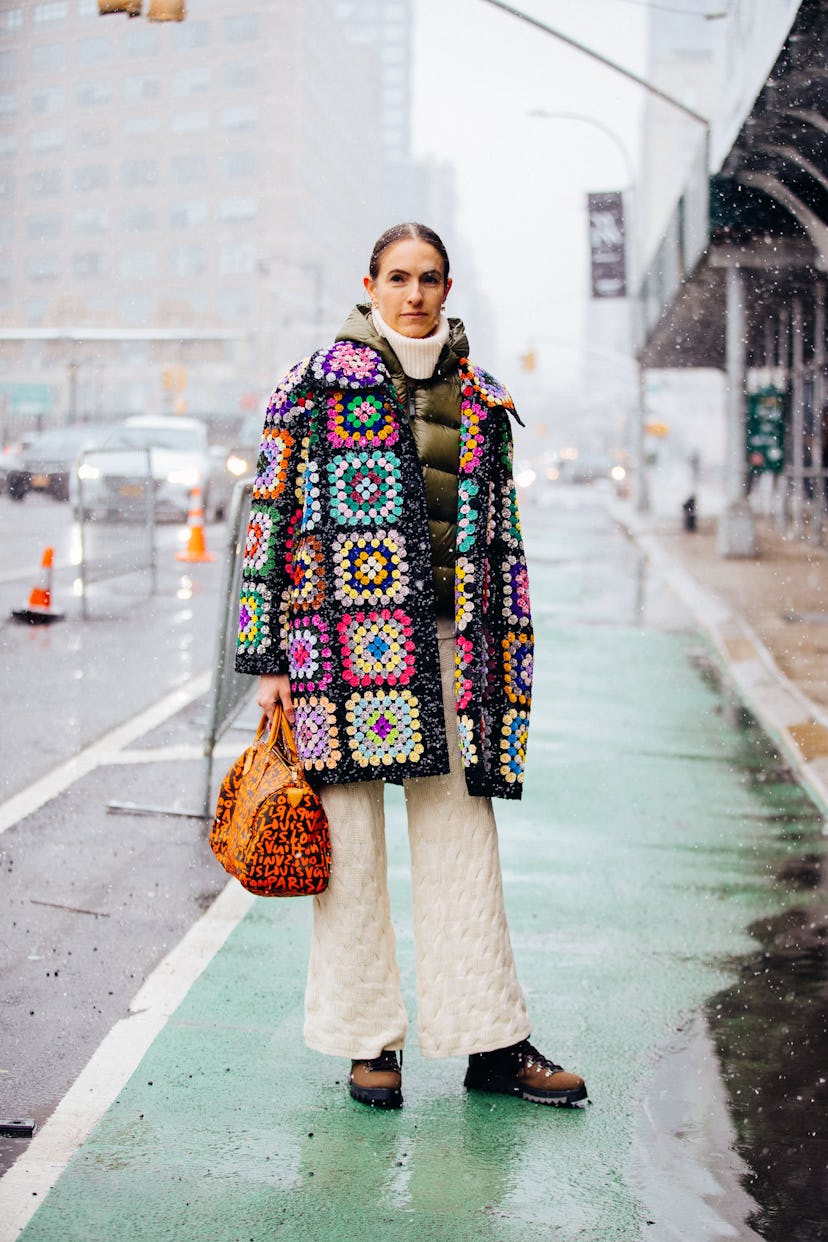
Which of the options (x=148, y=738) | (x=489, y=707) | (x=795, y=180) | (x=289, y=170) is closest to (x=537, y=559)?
(x=795, y=180)

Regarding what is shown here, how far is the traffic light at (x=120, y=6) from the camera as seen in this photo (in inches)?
456

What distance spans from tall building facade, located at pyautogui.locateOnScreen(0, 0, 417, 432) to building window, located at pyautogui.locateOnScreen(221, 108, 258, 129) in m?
0.14

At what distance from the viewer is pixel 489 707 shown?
147 inches

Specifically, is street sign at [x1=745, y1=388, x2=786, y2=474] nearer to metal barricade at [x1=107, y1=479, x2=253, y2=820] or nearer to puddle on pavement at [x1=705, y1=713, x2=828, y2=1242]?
metal barricade at [x1=107, y1=479, x2=253, y2=820]

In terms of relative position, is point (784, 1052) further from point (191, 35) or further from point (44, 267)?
point (44, 267)

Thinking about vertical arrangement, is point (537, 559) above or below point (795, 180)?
below

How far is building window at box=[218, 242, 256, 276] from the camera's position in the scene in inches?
3787

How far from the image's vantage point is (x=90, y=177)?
222 feet

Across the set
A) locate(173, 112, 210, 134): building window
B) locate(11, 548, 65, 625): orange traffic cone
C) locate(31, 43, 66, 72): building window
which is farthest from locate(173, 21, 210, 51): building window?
locate(11, 548, 65, 625): orange traffic cone

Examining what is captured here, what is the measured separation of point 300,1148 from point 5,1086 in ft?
2.47

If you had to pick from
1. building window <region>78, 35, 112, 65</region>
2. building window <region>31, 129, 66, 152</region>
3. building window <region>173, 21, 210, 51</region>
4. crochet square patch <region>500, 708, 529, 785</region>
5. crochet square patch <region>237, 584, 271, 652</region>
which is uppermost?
building window <region>173, 21, 210, 51</region>

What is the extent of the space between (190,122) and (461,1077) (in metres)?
75.6

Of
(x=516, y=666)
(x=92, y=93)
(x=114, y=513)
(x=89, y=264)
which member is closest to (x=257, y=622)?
(x=516, y=666)

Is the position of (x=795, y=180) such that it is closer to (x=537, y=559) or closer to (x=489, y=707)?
(x=537, y=559)
